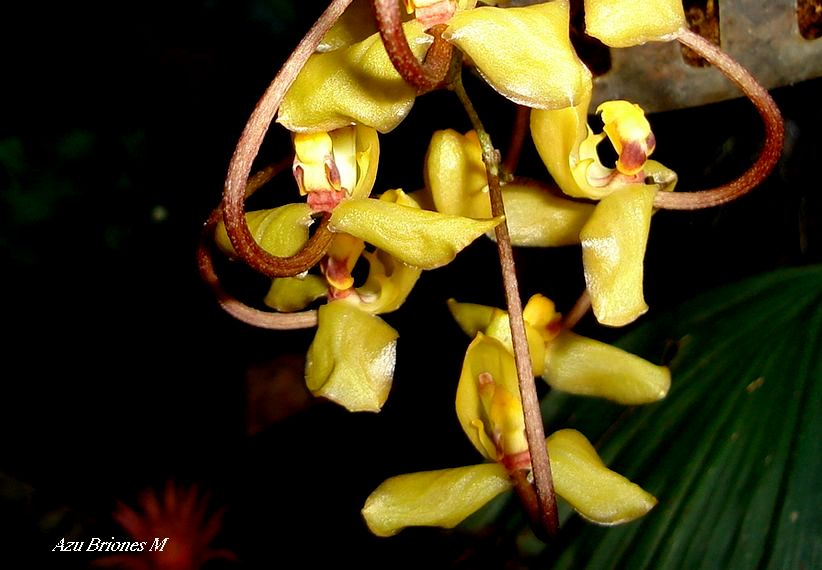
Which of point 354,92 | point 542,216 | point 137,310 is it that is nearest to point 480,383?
point 542,216

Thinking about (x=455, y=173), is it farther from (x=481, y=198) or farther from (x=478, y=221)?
(x=478, y=221)

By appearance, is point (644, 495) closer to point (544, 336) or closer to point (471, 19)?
point (544, 336)

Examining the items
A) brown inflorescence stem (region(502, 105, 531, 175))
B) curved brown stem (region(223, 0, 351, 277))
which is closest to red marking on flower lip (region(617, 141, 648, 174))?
brown inflorescence stem (region(502, 105, 531, 175))

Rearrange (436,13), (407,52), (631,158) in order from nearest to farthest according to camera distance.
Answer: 1. (407,52)
2. (436,13)
3. (631,158)

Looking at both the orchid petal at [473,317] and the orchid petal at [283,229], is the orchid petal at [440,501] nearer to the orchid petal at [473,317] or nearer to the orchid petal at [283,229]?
the orchid petal at [473,317]

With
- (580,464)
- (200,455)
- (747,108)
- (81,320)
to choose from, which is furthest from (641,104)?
(81,320)
